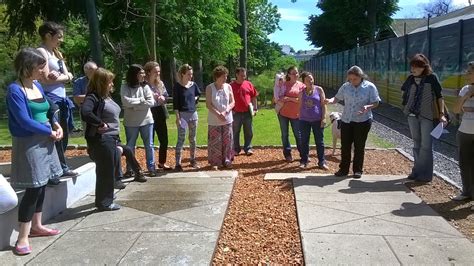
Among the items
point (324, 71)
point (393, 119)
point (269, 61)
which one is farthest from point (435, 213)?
point (269, 61)

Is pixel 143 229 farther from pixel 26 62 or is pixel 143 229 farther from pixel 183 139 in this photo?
pixel 183 139

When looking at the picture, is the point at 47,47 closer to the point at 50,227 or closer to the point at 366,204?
the point at 50,227

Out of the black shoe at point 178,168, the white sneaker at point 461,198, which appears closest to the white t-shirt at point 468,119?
the white sneaker at point 461,198

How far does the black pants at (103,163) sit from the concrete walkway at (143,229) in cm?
20

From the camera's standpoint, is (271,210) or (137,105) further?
(137,105)

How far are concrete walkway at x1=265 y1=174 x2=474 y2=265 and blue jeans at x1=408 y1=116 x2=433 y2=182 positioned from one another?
0.38m

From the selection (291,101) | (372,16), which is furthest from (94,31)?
(372,16)

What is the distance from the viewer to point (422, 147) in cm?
684

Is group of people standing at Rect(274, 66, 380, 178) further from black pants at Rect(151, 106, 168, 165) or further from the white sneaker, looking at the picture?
black pants at Rect(151, 106, 168, 165)

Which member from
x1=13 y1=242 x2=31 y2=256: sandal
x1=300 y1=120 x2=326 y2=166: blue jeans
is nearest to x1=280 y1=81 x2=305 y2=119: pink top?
x1=300 y1=120 x2=326 y2=166: blue jeans

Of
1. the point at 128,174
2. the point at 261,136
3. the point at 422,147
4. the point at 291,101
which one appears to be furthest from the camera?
the point at 261,136

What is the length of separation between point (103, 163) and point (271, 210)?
1.98 metres

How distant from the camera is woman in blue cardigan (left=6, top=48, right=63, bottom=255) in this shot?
14.0 ft

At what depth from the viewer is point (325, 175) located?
739 centimetres
